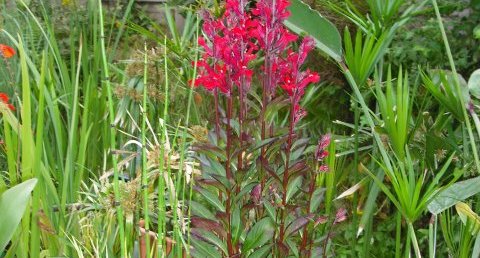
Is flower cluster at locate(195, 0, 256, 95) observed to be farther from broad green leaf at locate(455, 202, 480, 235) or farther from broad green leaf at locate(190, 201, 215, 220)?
broad green leaf at locate(455, 202, 480, 235)

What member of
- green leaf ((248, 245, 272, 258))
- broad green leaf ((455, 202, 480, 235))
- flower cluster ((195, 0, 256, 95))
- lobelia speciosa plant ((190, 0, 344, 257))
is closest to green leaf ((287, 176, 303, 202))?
lobelia speciosa plant ((190, 0, 344, 257))

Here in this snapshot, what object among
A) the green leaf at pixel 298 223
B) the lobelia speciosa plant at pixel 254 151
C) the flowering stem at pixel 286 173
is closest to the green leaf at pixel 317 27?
the lobelia speciosa plant at pixel 254 151

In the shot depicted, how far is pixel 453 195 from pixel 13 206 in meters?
0.91

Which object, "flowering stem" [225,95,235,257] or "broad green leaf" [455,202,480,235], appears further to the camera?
"broad green leaf" [455,202,480,235]

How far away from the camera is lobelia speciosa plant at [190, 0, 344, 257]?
5.00 ft

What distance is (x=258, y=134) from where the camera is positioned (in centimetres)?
169

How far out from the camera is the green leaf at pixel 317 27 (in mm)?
1825

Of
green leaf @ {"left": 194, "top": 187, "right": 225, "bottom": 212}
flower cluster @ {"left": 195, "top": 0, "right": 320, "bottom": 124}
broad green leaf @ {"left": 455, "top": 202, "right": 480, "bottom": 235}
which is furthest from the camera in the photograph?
broad green leaf @ {"left": 455, "top": 202, "right": 480, "bottom": 235}

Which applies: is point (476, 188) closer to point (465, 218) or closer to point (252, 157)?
point (465, 218)

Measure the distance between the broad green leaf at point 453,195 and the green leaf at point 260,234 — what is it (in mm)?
355

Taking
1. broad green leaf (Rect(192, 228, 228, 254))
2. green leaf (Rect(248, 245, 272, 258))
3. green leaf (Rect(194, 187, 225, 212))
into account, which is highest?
green leaf (Rect(194, 187, 225, 212))

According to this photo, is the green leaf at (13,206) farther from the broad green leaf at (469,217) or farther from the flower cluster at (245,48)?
the broad green leaf at (469,217)

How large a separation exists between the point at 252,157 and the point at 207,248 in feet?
0.69

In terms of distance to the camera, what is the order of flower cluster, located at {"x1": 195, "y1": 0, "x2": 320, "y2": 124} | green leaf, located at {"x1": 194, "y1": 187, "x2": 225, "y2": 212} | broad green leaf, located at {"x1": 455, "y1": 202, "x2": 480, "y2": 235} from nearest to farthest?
flower cluster, located at {"x1": 195, "y1": 0, "x2": 320, "y2": 124}, green leaf, located at {"x1": 194, "y1": 187, "x2": 225, "y2": 212}, broad green leaf, located at {"x1": 455, "y1": 202, "x2": 480, "y2": 235}
